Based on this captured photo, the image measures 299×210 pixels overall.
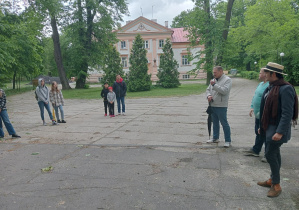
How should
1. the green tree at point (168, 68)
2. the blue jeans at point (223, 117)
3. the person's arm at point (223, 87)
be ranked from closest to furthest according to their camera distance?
the person's arm at point (223, 87), the blue jeans at point (223, 117), the green tree at point (168, 68)

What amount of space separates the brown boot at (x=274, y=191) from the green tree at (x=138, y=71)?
2476cm

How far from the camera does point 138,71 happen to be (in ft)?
94.8

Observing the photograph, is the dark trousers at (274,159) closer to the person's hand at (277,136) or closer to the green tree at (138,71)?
the person's hand at (277,136)

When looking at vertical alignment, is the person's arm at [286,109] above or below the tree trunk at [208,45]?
below

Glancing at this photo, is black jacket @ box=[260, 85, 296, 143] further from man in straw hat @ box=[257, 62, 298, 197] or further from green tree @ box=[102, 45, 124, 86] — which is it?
green tree @ box=[102, 45, 124, 86]

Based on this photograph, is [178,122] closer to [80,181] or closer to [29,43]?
[80,181]

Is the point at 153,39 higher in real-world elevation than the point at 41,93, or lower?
higher

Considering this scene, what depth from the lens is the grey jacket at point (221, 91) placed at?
19.9 ft

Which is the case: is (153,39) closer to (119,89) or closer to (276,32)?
(276,32)

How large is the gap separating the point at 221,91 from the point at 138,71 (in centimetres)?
2322

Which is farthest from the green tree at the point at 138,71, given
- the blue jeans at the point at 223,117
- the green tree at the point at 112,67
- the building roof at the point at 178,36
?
the building roof at the point at 178,36

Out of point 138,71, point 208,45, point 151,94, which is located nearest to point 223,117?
point 151,94

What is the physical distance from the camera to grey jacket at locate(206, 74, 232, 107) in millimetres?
6078

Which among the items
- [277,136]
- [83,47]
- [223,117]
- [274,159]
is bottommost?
[274,159]
